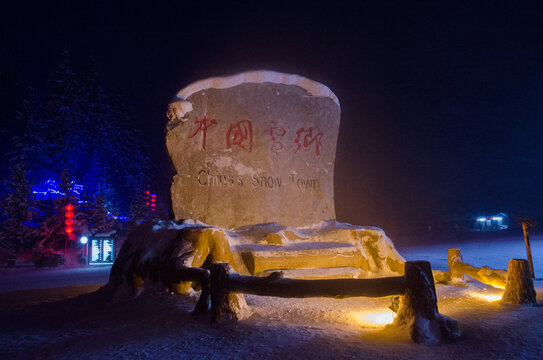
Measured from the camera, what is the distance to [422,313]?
3.36 m

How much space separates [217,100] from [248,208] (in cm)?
244

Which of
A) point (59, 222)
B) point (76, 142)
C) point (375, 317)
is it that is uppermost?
point (76, 142)

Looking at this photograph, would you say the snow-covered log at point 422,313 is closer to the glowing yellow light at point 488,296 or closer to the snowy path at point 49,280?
the glowing yellow light at point 488,296

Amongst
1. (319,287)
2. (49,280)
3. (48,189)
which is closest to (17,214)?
(48,189)

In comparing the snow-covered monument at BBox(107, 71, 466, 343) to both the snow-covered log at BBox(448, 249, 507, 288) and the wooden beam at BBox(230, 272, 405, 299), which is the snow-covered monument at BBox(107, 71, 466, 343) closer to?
the wooden beam at BBox(230, 272, 405, 299)

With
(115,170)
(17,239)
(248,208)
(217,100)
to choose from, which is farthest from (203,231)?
(115,170)

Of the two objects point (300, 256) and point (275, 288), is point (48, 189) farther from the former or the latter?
point (275, 288)

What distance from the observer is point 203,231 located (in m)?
5.84

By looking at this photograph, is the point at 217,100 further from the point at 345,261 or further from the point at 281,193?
the point at 345,261

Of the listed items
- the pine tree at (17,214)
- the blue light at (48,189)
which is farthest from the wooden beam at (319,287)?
the blue light at (48,189)

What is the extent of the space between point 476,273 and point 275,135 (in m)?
4.78

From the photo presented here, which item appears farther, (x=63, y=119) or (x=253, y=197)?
(x=63, y=119)

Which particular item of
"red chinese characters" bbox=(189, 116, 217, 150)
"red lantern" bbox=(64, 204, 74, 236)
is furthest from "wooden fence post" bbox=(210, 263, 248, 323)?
"red lantern" bbox=(64, 204, 74, 236)

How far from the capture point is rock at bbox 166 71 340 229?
7.20 m
